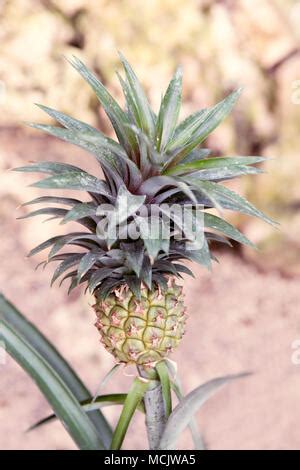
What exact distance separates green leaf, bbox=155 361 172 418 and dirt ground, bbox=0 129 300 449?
1412mm

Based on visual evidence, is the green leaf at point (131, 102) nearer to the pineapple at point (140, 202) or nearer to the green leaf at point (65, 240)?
the pineapple at point (140, 202)

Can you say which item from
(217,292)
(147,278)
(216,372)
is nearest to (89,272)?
(147,278)

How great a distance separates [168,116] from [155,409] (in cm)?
47

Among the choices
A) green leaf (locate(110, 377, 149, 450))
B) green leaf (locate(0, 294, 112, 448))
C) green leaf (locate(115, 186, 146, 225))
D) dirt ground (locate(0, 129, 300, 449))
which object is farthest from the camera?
dirt ground (locate(0, 129, 300, 449))

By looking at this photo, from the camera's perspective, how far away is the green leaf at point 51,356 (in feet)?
3.60

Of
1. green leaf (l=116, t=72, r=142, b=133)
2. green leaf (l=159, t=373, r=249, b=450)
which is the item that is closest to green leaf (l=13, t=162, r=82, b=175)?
green leaf (l=116, t=72, r=142, b=133)

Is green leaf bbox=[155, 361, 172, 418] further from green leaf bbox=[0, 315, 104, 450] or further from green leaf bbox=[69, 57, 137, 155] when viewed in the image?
green leaf bbox=[69, 57, 137, 155]

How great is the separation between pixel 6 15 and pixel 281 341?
1.93 meters

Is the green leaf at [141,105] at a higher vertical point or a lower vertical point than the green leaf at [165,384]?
higher

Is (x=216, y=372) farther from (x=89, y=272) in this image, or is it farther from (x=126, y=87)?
(x=126, y=87)

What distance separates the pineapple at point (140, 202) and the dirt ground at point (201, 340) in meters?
1.47

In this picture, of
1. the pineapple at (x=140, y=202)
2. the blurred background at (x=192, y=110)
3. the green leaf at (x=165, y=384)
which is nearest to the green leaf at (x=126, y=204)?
the pineapple at (x=140, y=202)

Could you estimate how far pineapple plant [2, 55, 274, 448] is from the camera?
0.84 metres

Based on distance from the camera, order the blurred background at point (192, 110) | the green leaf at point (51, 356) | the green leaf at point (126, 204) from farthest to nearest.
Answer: the blurred background at point (192, 110), the green leaf at point (51, 356), the green leaf at point (126, 204)
